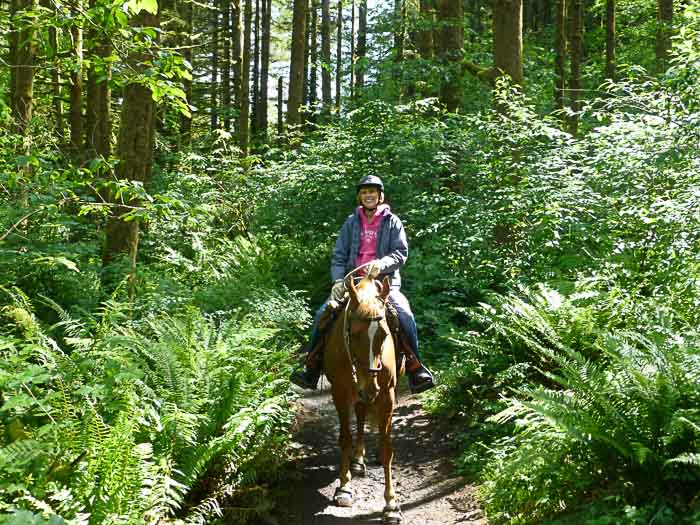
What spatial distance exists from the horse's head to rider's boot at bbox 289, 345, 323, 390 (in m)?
1.39

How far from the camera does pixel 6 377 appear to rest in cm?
443

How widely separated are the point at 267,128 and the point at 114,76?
102 ft

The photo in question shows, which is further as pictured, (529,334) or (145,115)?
(145,115)

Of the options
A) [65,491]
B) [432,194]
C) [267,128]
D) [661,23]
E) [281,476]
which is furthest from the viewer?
[267,128]

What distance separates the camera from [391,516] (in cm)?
631

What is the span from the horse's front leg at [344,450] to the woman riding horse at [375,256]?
2.71 feet

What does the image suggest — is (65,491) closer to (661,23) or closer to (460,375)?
(460,375)

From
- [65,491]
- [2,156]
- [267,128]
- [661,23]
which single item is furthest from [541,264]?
[267,128]

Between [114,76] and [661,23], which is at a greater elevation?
[661,23]

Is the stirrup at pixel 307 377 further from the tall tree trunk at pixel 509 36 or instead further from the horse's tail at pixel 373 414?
the tall tree trunk at pixel 509 36

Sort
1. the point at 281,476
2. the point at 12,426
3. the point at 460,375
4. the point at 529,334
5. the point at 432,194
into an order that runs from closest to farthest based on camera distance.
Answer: the point at 12,426 → the point at 281,476 → the point at 529,334 → the point at 460,375 → the point at 432,194

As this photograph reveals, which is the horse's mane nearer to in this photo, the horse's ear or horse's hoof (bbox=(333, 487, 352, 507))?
the horse's ear

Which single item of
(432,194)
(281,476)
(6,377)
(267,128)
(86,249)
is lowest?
(281,476)

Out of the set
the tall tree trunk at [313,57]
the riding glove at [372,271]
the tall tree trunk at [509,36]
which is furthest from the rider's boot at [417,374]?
the tall tree trunk at [313,57]
